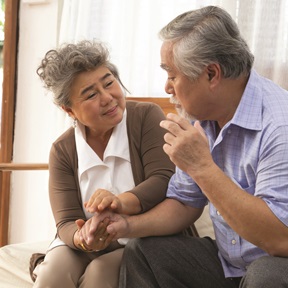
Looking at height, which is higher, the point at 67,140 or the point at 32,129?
the point at 67,140

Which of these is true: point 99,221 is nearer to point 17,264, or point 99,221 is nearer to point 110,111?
point 110,111

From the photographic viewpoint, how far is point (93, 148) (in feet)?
7.06

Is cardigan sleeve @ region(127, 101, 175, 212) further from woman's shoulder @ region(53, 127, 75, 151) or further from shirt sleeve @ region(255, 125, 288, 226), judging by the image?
shirt sleeve @ region(255, 125, 288, 226)

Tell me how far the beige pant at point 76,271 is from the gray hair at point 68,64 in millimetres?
547

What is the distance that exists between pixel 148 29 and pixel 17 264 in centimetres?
124

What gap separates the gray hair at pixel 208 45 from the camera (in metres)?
1.66

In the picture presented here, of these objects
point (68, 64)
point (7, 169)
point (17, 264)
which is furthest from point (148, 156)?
point (7, 169)

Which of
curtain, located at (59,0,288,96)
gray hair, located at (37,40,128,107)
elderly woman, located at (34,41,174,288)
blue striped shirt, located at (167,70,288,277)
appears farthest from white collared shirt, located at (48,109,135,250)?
curtain, located at (59,0,288,96)

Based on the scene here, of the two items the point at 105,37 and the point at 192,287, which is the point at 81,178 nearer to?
the point at 192,287

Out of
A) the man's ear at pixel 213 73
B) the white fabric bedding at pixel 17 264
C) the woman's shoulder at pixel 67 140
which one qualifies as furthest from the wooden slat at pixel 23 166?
the man's ear at pixel 213 73

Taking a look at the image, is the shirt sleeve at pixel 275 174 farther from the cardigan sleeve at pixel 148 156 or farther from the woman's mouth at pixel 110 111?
the woman's mouth at pixel 110 111

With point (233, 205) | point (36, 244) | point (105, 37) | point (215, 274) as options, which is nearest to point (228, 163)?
point (233, 205)

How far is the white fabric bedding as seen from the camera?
7.40ft

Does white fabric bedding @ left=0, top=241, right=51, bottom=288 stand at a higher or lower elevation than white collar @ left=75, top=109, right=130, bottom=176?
lower
